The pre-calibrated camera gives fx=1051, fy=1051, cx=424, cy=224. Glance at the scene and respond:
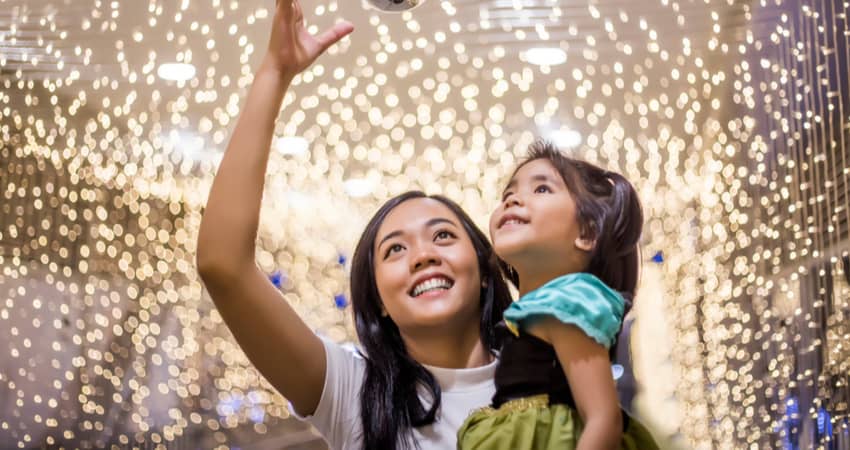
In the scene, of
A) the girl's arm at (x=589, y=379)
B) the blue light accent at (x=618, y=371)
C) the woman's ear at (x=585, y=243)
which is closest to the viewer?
the girl's arm at (x=589, y=379)

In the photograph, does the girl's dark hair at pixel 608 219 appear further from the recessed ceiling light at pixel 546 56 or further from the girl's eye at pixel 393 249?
the recessed ceiling light at pixel 546 56

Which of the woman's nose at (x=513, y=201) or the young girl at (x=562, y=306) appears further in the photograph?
the woman's nose at (x=513, y=201)

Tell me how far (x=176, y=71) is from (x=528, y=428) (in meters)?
0.75

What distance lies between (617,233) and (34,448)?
85 cm

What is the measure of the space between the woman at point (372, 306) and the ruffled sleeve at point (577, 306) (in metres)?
0.16

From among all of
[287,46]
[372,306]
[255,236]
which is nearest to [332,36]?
[287,46]

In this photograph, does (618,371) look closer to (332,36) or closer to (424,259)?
(424,259)

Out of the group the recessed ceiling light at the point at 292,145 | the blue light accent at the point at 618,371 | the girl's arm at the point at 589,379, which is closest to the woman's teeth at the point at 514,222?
the girl's arm at the point at 589,379

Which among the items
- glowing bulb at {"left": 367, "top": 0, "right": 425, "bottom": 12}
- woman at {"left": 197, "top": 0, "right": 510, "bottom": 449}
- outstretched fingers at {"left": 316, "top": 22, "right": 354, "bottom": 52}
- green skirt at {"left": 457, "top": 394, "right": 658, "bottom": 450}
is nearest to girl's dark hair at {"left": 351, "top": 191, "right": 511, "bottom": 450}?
woman at {"left": 197, "top": 0, "right": 510, "bottom": 449}

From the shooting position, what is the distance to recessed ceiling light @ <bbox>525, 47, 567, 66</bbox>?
1.35 meters

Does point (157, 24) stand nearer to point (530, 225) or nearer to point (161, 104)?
point (161, 104)

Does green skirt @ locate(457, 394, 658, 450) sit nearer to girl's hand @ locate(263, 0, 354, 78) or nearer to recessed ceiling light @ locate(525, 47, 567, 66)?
girl's hand @ locate(263, 0, 354, 78)

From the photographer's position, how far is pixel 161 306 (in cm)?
136

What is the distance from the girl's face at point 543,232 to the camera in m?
0.96
